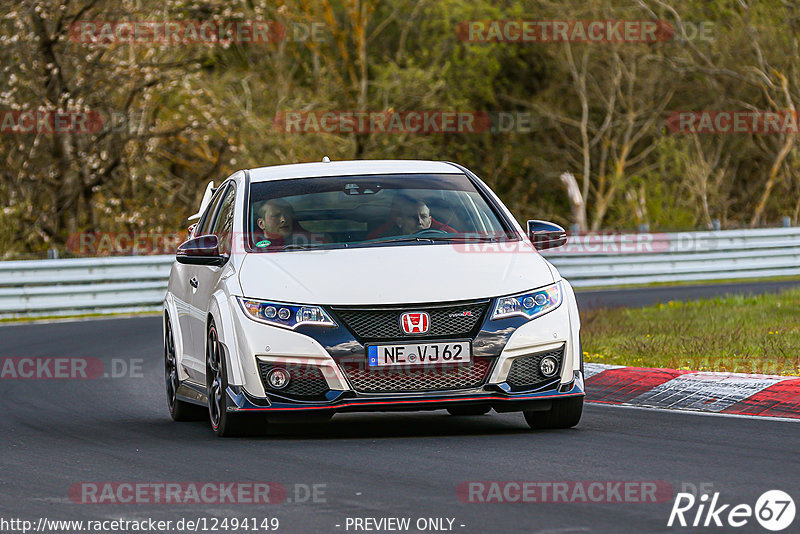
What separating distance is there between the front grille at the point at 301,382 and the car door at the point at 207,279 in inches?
34.6

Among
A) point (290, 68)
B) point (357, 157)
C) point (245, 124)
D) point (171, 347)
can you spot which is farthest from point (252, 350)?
point (290, 68)

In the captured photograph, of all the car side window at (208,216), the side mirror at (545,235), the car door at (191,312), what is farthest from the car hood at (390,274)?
the car side window at (208,216)

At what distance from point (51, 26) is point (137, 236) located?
4.40 meters

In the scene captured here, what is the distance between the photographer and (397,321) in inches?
336

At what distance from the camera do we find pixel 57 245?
29.6 metres

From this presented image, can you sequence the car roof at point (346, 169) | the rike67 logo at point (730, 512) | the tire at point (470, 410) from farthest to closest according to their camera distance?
the car roof at point (346, 169), the tire at point (470, 410), the rike67 logo at point (730, 512)

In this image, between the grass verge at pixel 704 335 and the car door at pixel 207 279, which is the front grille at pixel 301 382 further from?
the grass verge at pixel 704 335

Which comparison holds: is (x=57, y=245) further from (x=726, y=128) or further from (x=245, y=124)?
(x=726, y=128)

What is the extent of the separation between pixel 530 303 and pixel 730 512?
107 inches

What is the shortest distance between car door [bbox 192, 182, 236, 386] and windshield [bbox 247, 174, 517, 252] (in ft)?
0.75

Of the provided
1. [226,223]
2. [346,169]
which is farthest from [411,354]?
[226,223]

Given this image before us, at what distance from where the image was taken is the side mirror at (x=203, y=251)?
9.53 m

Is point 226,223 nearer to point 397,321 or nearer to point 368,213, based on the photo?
point 368,213

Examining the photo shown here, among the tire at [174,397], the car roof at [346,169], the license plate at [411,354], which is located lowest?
the tire at [174,397]
